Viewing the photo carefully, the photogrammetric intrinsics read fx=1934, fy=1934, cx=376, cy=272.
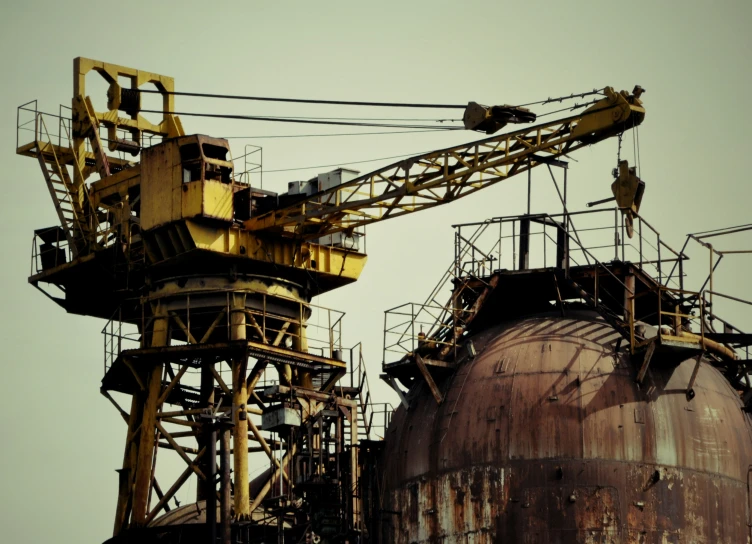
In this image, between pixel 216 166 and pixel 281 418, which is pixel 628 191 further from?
pixel 216 166

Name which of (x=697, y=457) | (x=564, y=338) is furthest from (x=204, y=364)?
(x=697, y=457)

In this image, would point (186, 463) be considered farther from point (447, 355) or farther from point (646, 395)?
point (646, 395)

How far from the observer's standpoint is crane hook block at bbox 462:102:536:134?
2094 inches

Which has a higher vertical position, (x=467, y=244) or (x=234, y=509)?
(x=467, y=244)

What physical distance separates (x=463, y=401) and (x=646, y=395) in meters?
4.50

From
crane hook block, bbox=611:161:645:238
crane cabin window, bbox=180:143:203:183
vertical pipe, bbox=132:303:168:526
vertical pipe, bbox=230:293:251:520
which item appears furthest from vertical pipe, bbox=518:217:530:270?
vertical pipe, bbox=132:303:168:526

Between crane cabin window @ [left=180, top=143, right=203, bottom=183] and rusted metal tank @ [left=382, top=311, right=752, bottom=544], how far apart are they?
12580mm

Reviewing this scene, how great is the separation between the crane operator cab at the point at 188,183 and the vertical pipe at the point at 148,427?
3.02 metres

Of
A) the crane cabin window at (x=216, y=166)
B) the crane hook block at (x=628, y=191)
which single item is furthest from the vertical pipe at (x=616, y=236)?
the crane cabin window at (x=216, y=166)

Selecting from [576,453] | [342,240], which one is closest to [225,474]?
[576,453]

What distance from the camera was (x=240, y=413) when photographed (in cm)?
5553

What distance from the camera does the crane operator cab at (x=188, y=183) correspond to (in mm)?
55781

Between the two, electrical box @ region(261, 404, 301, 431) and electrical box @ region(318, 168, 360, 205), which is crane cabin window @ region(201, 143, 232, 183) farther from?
electrical box @ region(261, 404, 301, 431)

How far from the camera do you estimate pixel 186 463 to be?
55469mm
